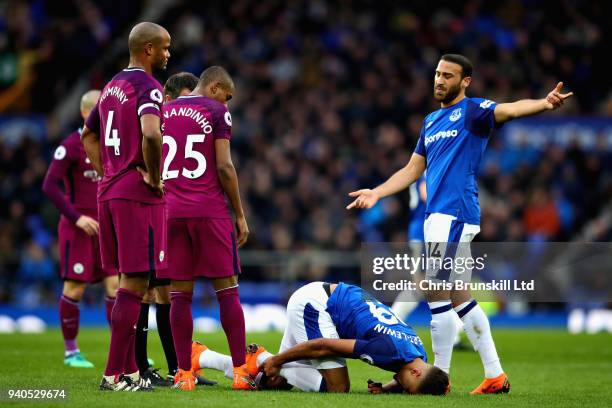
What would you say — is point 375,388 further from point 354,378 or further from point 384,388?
point 354,378

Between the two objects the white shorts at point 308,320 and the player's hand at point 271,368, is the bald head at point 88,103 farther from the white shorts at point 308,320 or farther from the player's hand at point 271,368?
the player's hand at point 271,368

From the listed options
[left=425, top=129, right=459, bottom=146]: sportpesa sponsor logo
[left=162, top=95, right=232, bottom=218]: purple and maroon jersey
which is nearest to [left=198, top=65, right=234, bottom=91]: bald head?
[left=162, top=95, right=232, bottom=218]: purple and maroon jersey

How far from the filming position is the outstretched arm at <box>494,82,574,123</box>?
25.1 feet

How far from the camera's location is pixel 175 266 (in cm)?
836

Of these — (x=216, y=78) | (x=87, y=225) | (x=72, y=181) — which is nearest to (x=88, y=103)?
(x=72, y=181)

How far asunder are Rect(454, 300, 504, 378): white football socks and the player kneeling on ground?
0.47 m

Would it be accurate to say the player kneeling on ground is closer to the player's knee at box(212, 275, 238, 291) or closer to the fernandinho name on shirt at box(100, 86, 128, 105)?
the player's knee at box(212, 275, 238, 291)

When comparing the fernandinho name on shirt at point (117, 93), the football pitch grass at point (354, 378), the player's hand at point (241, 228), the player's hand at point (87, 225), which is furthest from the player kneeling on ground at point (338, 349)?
the player's hand at point (87, 225)

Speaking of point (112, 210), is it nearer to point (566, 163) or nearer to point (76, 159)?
point (76, 159)

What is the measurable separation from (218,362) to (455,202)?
7.65ft

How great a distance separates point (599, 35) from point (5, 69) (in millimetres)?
12968

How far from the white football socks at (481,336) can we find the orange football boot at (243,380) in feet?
5.80

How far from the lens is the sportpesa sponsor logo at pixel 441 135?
28.2ft

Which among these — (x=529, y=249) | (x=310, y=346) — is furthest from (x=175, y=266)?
(x=529, y=249)
